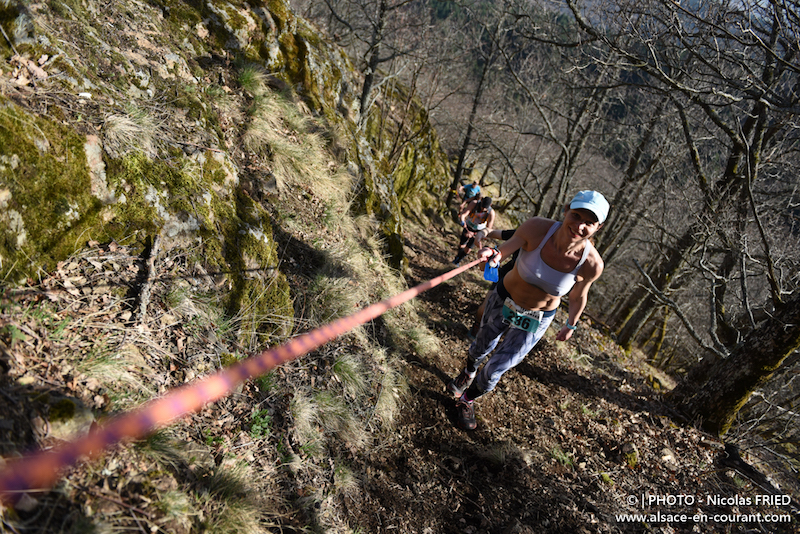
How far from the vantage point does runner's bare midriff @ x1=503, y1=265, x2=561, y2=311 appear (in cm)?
350

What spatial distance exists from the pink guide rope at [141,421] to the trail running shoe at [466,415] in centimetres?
159

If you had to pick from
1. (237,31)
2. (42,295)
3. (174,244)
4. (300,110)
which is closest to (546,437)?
(174,244)

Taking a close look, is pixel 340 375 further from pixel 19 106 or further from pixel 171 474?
pixel 19 106

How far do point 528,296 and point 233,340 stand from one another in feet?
8.56

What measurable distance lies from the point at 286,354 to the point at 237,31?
4.83 meters

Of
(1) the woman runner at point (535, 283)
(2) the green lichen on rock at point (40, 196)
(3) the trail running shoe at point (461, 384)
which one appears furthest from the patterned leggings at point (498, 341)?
(2) the green lichen on rock at point (40, 196)

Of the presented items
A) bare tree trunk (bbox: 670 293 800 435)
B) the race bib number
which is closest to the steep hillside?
bare tree trunk (bbox: 670 293 800 435)

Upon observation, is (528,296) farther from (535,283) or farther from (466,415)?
(466,415)

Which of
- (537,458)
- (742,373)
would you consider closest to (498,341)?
(537,458)

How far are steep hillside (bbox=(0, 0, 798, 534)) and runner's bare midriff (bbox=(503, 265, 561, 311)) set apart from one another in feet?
5.29

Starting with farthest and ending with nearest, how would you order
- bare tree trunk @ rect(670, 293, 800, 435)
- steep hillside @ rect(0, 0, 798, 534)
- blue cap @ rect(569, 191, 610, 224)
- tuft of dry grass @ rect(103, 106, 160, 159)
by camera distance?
bare tree trunk @ rect(670, 293, 800, 435) → blue cap @ rect(569, 191, 610, 224) → tuft of dry grass @ rect(103, 106, 160, 159) → steep hillside @ rect(0, 0, 798, 534)

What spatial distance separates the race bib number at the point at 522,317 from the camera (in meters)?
3.58

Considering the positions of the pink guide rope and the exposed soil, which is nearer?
the pink guide rope

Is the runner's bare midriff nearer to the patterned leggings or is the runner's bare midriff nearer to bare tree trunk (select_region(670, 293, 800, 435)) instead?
the patterned leggings
